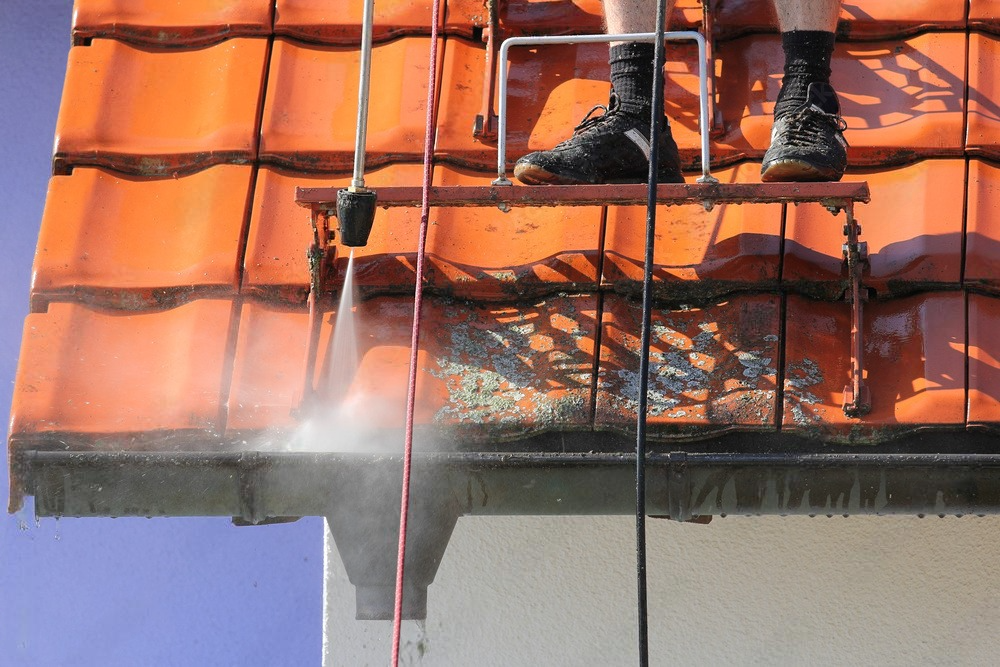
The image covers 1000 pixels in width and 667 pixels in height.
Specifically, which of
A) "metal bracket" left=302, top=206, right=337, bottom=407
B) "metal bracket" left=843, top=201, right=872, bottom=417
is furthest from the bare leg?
"metal bracket" left=302, top=206, right=337, bottom=407

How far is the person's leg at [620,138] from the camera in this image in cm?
315

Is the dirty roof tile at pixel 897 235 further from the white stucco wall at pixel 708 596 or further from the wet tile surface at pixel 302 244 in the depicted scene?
the wet tile surface at pixel 302 244

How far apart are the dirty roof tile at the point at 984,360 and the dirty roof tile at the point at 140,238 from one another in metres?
1.61

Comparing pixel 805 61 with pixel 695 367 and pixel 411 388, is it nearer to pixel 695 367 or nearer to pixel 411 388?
pixel 695 367

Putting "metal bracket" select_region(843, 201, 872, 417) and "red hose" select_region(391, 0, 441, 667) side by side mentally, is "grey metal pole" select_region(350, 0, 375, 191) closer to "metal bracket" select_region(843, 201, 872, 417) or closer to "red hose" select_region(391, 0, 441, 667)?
"red hose" select_region(391, 0, 441, 667)

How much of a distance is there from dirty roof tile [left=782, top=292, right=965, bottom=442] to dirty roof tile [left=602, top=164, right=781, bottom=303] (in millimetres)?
124

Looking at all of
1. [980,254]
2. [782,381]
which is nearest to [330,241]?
[782,381]

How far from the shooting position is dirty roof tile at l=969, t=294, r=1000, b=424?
286cm

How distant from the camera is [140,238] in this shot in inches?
134

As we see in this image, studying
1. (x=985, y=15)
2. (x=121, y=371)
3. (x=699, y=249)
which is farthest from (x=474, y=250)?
(x=985, y=15)

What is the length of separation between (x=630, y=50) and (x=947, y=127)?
755 millimetres

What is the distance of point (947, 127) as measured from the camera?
3.33 meters

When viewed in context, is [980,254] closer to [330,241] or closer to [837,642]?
[837,642]

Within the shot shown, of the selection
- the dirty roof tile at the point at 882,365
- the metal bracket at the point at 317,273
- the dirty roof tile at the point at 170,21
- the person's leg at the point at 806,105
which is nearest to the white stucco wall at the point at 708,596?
the dirty roof tile at the point at 882,365
